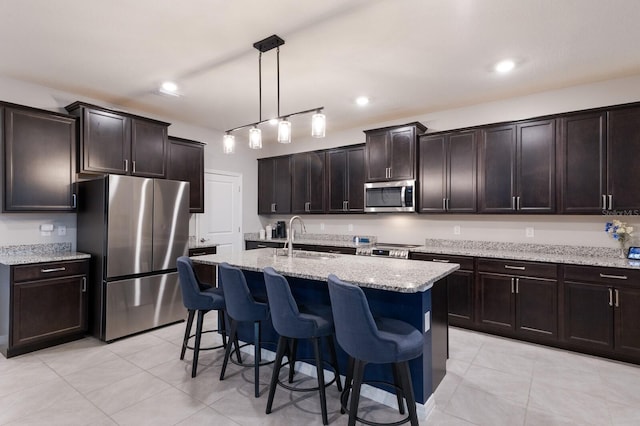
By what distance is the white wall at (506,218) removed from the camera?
3586 mm

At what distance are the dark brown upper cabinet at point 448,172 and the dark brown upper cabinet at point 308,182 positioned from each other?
168cm

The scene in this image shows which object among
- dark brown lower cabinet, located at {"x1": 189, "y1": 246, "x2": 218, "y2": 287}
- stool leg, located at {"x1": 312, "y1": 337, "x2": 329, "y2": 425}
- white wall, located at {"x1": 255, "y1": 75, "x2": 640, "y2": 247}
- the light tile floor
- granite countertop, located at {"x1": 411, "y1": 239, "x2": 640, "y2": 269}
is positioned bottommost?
the light tile floor

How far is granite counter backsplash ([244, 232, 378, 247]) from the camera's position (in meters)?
5.11

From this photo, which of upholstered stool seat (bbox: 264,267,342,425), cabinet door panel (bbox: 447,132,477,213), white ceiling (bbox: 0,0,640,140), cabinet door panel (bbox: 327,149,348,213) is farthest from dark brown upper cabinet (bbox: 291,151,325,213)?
upholstered stool seat (bbox: 264,267,342,425)

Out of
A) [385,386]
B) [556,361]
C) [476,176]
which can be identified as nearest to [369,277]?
[385,386]

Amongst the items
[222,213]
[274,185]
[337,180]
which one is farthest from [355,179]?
[222,213]

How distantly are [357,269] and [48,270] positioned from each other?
312 cm

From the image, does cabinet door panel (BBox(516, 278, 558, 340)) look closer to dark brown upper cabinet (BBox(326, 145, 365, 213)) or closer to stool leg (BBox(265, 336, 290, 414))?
dark brown upper cabinet (BBox(326, 145, 365, 213))

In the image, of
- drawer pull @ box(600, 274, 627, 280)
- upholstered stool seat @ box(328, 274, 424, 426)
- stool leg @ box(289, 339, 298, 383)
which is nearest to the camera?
upholstered stool seat @ box(328, 274, 424, 426)

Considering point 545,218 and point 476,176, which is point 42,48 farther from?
point 545,218

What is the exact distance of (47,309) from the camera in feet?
11.1

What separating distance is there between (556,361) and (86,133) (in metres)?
5.27

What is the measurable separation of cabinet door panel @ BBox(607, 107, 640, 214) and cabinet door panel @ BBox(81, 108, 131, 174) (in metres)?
5.20

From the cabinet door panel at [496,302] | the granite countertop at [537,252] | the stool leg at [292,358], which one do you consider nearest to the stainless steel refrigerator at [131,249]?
the stool leg at [292,358]
